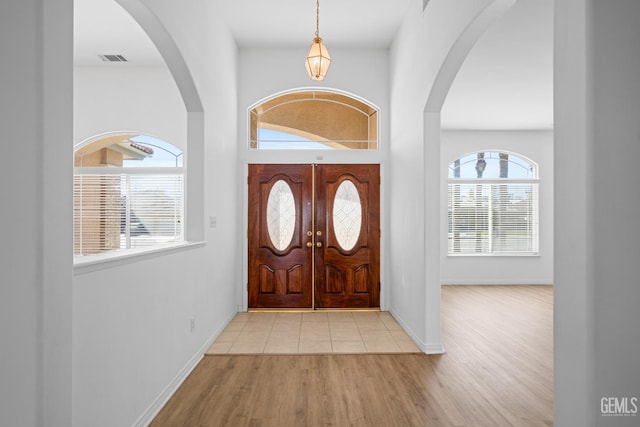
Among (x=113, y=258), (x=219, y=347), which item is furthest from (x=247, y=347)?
(x=113, y=258)

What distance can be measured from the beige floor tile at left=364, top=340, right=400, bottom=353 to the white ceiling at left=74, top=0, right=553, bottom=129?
3.37 metres

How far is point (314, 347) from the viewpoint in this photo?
13.4 feet

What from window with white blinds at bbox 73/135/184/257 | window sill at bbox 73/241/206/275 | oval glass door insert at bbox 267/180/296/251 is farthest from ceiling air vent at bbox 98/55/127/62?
window sill at bbox 73/241/206/275

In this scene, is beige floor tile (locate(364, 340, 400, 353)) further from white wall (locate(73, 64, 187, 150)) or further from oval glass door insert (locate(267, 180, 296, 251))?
white wall (locate(73, 64, 187, 150))

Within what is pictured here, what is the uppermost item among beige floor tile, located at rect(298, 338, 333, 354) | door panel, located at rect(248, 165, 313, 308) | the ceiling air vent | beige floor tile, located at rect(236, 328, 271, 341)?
the ceiling air vent

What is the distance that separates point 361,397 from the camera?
2932mm

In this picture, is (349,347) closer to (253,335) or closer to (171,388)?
Result: (253,335)

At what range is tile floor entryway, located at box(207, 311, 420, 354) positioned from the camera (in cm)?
404

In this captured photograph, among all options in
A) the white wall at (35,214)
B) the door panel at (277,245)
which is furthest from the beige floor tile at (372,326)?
the white wall at (35,214)

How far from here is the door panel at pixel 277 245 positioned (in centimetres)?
578

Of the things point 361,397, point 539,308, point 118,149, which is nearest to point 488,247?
point 539,308

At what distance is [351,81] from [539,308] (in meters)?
4.31

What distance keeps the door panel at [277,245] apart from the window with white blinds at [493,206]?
3877 mm

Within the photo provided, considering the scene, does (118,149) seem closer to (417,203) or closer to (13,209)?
(417,203)
